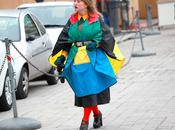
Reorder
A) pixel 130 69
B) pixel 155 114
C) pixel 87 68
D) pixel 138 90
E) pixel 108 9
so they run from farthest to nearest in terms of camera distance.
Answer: pixel 108 9 < pixel 130 69 < pixel 138 90 < pixel 155 114 < pixel 87 68

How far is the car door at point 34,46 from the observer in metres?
12.0

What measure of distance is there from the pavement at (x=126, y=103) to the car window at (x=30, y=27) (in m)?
1.13

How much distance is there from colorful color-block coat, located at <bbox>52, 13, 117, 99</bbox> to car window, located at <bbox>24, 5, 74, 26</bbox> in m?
7.38

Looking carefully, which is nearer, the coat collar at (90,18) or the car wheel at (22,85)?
the coat collar at (90,18)

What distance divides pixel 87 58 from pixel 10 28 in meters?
4.18

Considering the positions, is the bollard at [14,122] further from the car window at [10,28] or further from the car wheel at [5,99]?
the car window at [10,28]

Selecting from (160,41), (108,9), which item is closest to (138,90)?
(160,41)

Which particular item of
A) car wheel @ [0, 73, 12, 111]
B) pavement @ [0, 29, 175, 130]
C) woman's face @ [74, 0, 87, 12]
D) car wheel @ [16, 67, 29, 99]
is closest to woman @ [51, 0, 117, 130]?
woman's face @ [74, 0, 87, 12]

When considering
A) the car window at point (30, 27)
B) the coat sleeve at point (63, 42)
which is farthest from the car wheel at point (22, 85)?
the coat sleeve at point (63, 42)

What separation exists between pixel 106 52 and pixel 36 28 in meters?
4.85

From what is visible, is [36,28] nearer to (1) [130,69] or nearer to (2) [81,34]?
(1) [130,69]

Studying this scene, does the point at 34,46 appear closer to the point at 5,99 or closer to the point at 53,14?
the point at 5,99

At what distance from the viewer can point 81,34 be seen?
8180 millimetres

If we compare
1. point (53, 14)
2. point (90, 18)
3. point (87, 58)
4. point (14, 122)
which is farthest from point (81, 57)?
point (53, 14)
